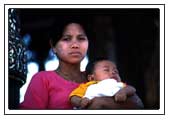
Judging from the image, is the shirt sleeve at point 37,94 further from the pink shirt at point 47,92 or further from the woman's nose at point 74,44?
the woman's nose at point 74,44

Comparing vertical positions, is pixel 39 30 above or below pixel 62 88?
above

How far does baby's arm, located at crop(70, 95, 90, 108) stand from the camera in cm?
359

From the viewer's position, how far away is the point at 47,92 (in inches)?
143

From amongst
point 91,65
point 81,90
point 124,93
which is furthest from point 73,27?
point 124,93

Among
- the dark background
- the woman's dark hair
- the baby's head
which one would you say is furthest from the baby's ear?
the woman's dark hair

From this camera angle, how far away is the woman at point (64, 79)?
3.61 meters

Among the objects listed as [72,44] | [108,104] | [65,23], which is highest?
[65,23]

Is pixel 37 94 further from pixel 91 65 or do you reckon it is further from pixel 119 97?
pixel 119 97

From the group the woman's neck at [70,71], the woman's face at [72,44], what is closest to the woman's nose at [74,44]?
the woman's face at [72,44]

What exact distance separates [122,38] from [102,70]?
0.23 meters
